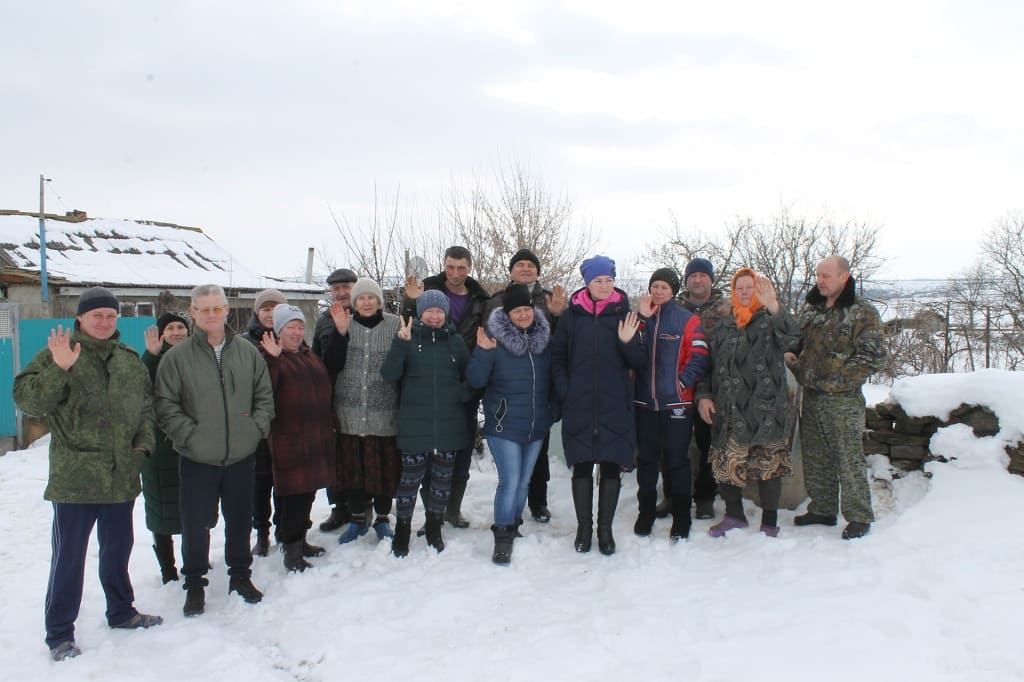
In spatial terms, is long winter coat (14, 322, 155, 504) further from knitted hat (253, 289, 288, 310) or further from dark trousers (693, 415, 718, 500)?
dark trousers (693, 415, 718, 500)

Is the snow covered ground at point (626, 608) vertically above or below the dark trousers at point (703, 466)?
below

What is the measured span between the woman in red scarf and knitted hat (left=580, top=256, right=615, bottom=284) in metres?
0.80

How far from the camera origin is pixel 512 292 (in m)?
4.30

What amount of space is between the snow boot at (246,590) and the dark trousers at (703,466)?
3.10 metres

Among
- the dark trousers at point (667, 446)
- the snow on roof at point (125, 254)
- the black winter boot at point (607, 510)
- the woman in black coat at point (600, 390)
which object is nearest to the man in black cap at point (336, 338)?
the woman in black coat at point (600, 390)

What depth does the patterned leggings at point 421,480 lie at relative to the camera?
14.2 feet

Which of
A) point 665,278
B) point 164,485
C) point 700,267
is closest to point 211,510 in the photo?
point 164,485

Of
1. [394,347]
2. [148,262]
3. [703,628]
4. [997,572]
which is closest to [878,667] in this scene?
[703,628]

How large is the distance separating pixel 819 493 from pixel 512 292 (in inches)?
97.7

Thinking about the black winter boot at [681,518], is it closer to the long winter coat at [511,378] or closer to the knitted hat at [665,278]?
the long winter coat at [511,378]

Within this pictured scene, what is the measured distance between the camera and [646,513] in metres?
4.55

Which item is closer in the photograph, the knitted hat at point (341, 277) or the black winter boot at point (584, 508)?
the black winter boot at point (584, 508)

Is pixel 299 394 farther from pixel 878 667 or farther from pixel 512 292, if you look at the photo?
pixel 878 667

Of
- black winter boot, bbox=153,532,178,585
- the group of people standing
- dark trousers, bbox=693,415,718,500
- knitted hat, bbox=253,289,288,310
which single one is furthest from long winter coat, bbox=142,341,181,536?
dark trousers, bbox=693,415,718,500
